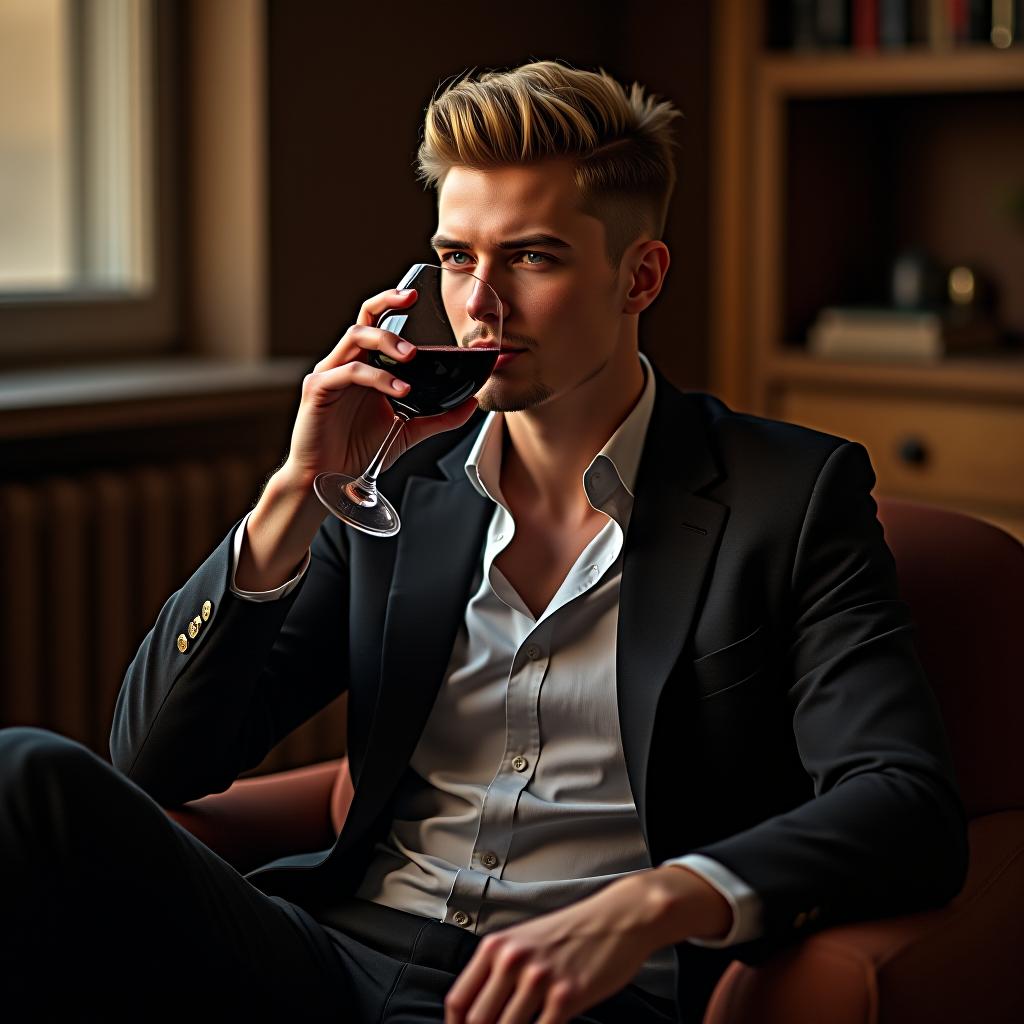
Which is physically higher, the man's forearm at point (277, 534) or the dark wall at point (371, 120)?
the dark wall at point (371, 120)

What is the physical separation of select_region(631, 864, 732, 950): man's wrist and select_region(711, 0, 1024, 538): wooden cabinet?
1941 millimetres

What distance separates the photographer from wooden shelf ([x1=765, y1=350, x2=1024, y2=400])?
290 centimetres

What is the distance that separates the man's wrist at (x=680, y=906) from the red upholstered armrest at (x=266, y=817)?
2.00 feet

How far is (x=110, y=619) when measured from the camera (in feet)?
8.29

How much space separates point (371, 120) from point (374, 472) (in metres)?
1.65

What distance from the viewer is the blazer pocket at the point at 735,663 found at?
1409mm

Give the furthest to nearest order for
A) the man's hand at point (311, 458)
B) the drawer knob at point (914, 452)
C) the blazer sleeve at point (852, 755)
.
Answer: the drawer knob at point (914, 452)
the man's hand at point (311, 458)
the blazer sleeve at point (852, 755)

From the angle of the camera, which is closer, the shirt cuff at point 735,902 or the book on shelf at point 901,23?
the shirt cuff at point 735,902

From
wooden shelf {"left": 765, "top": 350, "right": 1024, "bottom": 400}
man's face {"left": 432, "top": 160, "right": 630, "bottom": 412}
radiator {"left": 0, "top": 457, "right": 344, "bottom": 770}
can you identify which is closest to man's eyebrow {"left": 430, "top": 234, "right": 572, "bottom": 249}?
man's face {"left": 432, "top": 160, "right": 630, "bottom": 412}

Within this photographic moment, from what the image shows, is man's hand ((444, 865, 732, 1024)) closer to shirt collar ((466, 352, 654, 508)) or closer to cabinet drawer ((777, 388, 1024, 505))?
shirt collar ((466, 352, 654, 508))

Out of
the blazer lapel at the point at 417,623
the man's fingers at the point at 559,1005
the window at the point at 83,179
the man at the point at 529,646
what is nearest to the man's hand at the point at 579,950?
the man's fingers at the point at 559,1005

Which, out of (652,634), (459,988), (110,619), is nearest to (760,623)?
(652,634)

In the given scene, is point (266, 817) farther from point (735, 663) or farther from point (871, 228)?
point (871, 228)

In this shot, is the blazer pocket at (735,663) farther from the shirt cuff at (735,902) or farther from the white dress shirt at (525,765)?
the shirt cuff at (735,902)
